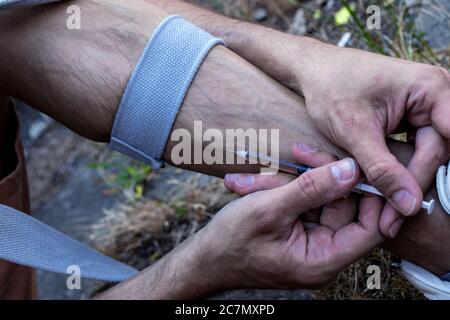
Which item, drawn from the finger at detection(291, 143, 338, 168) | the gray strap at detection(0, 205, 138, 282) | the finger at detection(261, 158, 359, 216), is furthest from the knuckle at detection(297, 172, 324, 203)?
the gray strap at detection(0, 205, 138, 282)

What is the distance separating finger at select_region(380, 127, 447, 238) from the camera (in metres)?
1.19

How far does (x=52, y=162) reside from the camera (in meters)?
3.01

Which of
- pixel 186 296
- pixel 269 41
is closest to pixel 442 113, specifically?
pixel 269 41

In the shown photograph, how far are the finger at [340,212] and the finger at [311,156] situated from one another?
0.26ft

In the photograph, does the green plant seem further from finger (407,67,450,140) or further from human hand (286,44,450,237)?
finger (407,67,450,140)

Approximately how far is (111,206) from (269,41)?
126 cm

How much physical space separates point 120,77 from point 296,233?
18.0 inches

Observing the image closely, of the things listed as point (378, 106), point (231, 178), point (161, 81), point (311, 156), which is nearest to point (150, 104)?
point (161, 81)

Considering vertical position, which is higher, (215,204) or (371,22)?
(371,22)

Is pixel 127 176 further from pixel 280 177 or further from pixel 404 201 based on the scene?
pixel 404 201

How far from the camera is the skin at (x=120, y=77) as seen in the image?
1319 mm

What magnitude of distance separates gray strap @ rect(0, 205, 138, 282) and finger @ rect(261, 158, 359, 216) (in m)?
0.46
